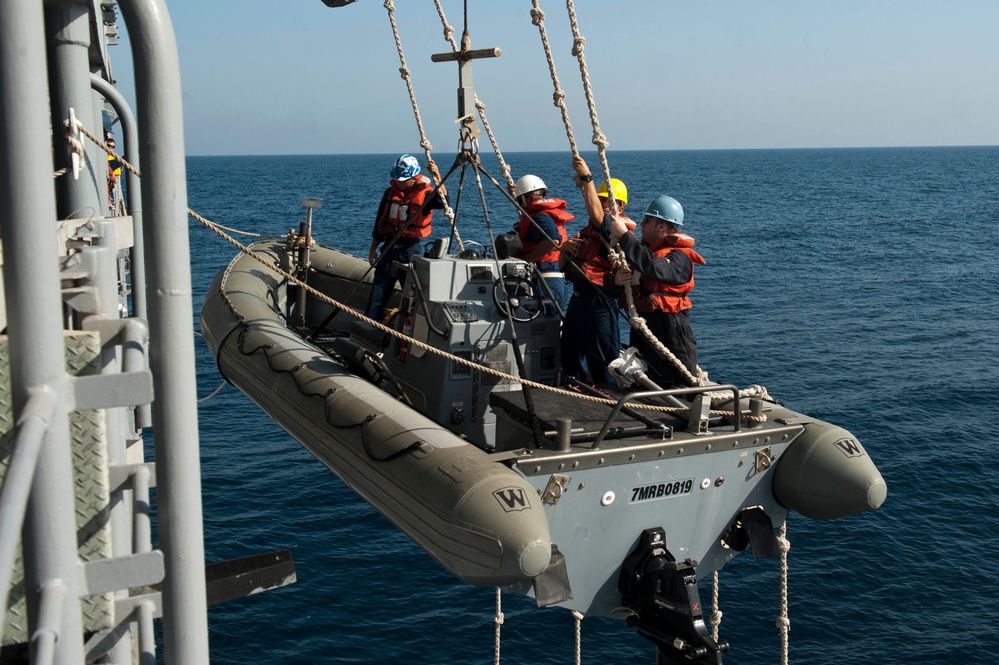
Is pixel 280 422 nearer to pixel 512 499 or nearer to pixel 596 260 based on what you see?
pixel 596 260

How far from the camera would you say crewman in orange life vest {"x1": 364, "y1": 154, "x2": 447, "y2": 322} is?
29.7 feet

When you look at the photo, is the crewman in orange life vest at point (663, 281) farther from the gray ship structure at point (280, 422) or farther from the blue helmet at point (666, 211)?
the gray ship structure at point (280, 422)

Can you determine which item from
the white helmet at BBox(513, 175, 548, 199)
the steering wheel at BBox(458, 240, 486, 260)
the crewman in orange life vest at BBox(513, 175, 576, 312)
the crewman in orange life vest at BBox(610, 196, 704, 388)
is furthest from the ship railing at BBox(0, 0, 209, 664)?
the white helmet at BBox(513, 175, 548, 199)

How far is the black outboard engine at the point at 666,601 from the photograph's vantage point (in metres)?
5.62

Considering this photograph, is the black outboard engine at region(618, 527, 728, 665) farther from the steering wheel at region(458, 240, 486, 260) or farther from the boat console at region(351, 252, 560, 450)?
the steering wheel at region(458, 240, 486, 260)

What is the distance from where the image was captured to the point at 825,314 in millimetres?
26156

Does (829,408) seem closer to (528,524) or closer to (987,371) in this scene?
(987,371)

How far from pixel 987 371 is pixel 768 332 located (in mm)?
4894

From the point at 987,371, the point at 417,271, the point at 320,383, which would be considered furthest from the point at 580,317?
the point at 987,371

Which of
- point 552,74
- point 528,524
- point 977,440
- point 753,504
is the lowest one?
point 977,440

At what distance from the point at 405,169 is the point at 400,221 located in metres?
0.49

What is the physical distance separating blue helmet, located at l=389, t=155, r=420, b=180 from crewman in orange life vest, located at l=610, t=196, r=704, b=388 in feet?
10.7

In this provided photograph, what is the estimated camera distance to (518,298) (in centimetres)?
727

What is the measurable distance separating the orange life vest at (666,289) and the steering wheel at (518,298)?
911 mm
